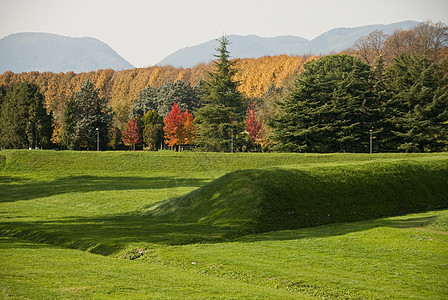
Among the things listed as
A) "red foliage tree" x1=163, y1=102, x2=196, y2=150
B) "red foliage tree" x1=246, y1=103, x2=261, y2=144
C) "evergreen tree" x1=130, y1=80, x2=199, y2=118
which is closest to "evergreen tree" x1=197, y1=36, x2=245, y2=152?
"red foliage tree" x1=246, y1=103, x2=261, y2=144

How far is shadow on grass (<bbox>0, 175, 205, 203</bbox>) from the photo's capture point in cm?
3681

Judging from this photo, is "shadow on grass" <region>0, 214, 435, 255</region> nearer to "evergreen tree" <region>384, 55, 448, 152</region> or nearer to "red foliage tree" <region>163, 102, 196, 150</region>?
"evergreen tree" <region>384, 55, 448, 152</region>

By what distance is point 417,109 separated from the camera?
57.6 metres

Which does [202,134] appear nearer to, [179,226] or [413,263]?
[179,226]

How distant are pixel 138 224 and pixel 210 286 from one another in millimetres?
12035

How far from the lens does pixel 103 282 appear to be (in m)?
9.95

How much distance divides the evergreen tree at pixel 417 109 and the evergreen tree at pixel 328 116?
282 cm

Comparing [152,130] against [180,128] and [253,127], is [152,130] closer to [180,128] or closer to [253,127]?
[180,128]

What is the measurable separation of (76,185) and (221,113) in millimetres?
32668

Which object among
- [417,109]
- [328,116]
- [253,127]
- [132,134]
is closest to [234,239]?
[328,116]

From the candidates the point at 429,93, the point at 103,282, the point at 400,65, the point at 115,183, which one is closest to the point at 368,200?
the point at 103,282

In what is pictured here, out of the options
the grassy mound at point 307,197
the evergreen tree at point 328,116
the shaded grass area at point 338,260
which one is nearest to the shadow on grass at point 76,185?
the grassy mound at point 307,197

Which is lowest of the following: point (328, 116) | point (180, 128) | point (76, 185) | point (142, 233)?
point (76, 185)

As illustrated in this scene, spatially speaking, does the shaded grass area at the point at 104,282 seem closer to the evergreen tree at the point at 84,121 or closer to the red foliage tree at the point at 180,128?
the evergreen tree at the point at 84,121
